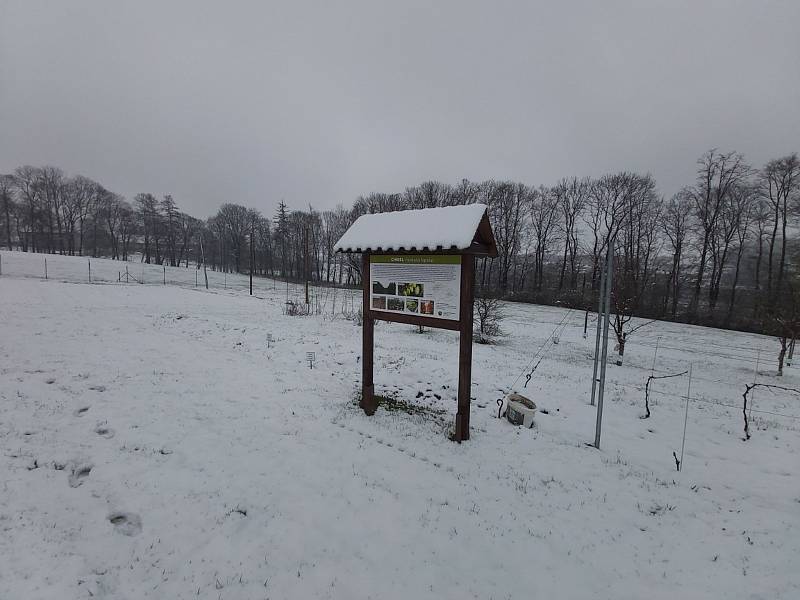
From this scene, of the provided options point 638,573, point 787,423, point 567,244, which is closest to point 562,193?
point 567,244

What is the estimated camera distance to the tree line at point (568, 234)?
29.0 meters

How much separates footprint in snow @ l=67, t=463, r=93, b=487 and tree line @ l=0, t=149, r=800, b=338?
52.1 ft

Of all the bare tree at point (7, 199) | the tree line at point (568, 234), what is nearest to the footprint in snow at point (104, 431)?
the tree line at point (568, 234)

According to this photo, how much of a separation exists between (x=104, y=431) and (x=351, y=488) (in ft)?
15.0

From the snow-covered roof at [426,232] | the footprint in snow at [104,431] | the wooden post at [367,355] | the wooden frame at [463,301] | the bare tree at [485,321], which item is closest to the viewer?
the footprint in snow at [104,431]

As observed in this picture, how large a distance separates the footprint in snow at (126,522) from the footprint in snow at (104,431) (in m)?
2.11

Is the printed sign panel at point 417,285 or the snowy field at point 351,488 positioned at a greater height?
the printed sign panel at point 417,285

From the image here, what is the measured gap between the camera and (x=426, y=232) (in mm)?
6480

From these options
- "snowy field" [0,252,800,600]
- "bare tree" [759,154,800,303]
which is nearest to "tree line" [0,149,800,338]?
"bare tree" [759,154,800,303]

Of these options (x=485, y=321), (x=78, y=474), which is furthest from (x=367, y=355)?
(x=485, y=321)

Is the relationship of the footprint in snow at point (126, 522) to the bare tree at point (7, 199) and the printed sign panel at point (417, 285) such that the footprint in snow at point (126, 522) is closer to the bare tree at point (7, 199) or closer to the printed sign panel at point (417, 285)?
the printed sign panel at point (417, 285)

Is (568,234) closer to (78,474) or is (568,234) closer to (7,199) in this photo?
(78,474)

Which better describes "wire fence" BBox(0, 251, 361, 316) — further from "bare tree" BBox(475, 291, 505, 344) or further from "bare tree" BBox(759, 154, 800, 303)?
"bare tree" BBox(759, 154, 800, 303)

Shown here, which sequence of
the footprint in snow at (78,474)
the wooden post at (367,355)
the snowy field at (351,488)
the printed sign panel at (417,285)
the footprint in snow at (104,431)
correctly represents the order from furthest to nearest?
the wooden post at (367,355), the printed sign panel at (417,285), the footprint in snow at (104,431), the footprint in snow at (78,474), the snowy field at (351,488)
